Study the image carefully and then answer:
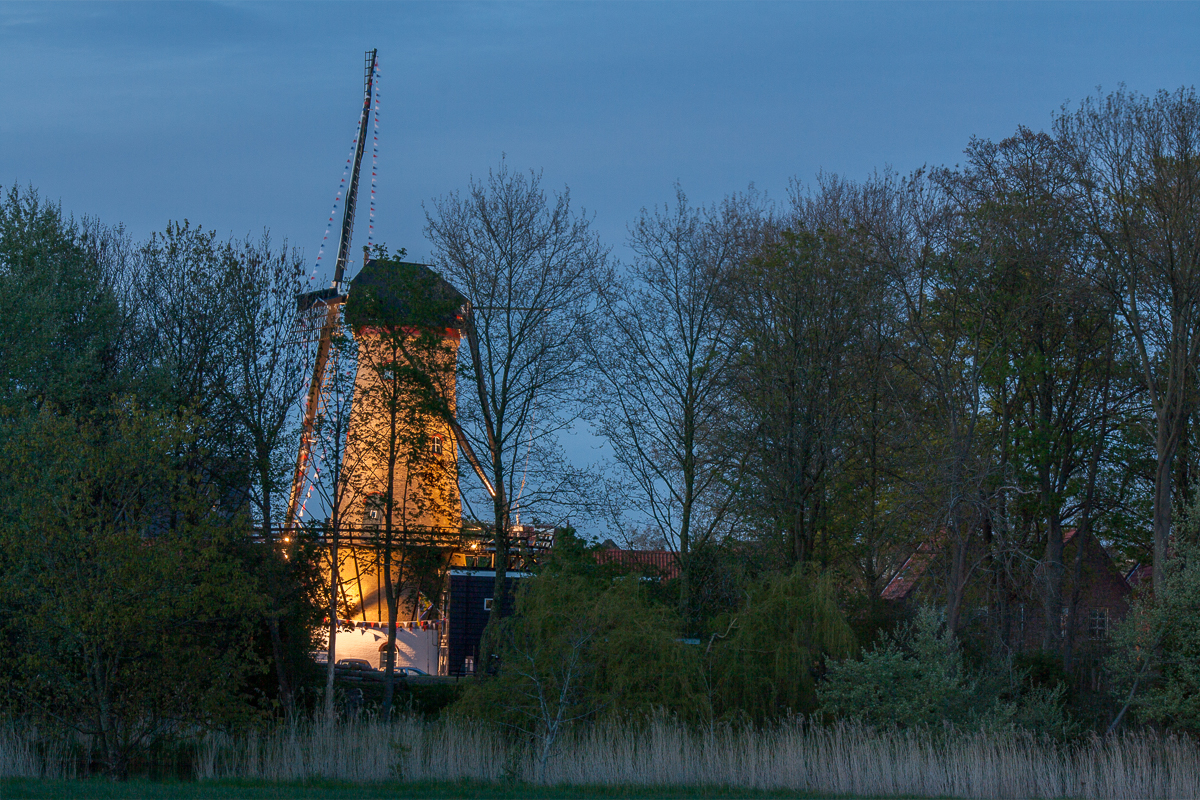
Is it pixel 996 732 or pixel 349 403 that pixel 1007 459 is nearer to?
pixel 996 732

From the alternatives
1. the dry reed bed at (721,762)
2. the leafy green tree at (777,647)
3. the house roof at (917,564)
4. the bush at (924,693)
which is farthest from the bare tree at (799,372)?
the dry reed bed at (721,762)

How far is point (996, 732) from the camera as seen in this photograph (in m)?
14.0

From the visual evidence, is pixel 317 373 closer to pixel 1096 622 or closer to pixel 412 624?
pixel 412 624

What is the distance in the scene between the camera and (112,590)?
520 inches

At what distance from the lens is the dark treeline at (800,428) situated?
15953 millimetres

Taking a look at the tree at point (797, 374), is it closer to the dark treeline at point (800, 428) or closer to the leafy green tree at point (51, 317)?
the dark treeline at point (800, 428)

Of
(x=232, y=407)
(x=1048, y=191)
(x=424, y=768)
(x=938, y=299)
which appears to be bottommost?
(x=424, y=768)

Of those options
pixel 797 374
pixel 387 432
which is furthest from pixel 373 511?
pixel 797 374

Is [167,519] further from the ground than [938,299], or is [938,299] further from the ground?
[938,299]

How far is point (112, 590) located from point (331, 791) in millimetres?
4013

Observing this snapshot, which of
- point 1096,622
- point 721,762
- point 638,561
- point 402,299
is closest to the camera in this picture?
point 721,762

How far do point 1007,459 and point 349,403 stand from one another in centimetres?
1487

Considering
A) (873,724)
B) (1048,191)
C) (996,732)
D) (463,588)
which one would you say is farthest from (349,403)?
(1048,191)

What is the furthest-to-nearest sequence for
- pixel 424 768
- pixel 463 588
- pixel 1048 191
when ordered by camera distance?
1. pixel 463 588
2. pixel 1048 191
3. pixel 424 768
